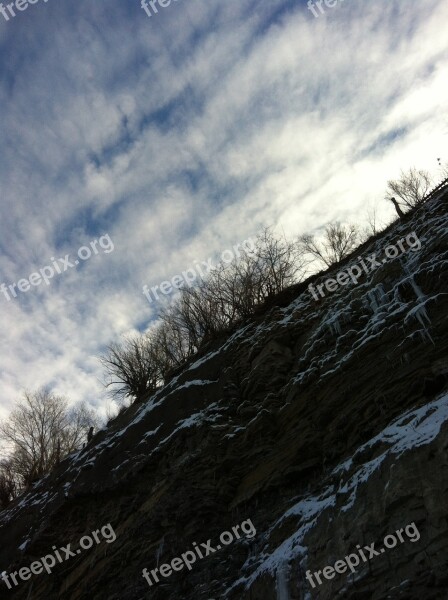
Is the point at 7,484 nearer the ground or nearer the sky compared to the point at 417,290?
nearer the sky

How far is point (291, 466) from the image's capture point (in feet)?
29.1

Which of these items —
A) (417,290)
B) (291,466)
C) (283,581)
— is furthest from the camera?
(417,290)

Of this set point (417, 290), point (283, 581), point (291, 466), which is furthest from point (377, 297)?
point (283, 581)

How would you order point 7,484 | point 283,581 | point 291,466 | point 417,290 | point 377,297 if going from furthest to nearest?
point 7,484, point 377,297, point 417,290, point 291,466, point 283,581

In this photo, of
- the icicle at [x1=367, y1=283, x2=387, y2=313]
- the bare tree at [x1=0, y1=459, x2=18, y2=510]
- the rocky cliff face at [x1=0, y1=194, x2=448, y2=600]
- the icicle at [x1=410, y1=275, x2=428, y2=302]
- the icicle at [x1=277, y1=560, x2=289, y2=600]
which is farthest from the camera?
the bare tree at [x1=0, y1=459, x2=18, y2=510]

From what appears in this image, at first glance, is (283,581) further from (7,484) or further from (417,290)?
(7,484)

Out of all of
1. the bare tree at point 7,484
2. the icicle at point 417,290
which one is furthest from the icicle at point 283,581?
the bare tree at point 7,484

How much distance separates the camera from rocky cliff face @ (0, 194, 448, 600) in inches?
229

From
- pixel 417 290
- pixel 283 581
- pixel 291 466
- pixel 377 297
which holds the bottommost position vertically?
pixel 283 581

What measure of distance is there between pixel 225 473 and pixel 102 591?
4080 millimetres

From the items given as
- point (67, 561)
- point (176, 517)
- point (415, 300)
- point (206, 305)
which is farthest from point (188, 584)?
point (206, 305)

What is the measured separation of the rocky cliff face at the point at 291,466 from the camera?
5812 mm

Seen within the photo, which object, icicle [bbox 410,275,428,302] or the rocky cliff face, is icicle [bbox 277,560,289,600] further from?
icicle [bbox 410,275,428,302]

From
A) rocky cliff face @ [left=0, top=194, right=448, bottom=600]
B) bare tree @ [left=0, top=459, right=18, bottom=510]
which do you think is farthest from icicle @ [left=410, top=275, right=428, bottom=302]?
bare tree @ [left=0, top=459, right=18, bottom=510]
